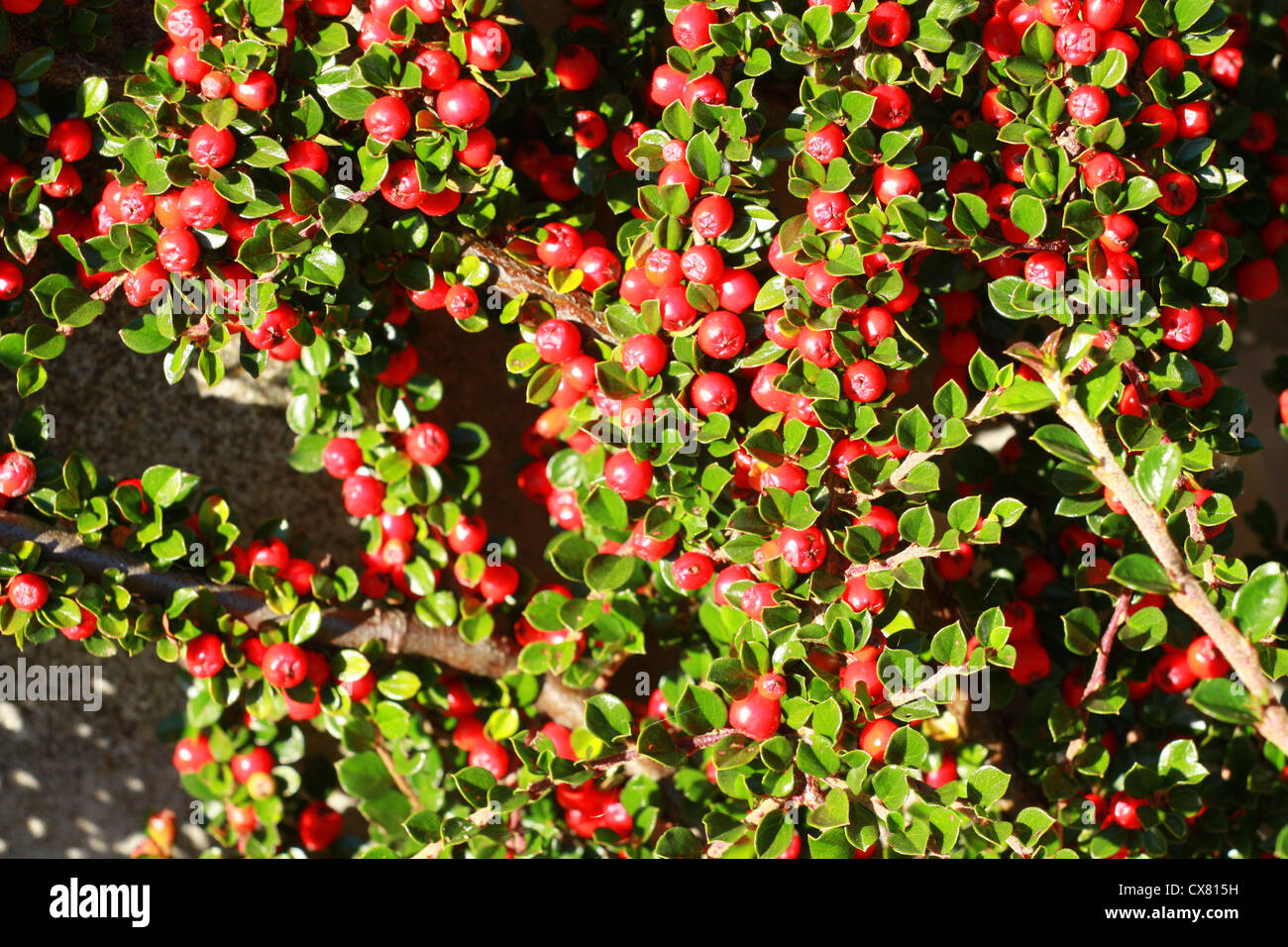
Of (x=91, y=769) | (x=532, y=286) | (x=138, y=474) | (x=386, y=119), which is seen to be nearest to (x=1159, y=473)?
(x=532, y=286)

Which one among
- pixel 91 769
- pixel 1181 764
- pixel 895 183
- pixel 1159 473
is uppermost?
pixel 895 183

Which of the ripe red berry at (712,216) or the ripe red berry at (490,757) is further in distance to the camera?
the ripe red berry at (490,757)

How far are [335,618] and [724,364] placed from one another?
0.74 m

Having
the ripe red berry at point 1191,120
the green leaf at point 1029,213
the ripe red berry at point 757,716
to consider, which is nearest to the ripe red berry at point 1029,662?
the ripe red berry at point 757,716

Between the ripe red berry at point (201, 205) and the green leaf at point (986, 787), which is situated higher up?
the ripe red berry at point (201, 205)

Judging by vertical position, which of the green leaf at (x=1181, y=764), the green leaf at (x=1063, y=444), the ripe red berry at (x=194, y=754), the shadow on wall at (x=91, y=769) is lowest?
the shadow on wall at (x=91, y=769)

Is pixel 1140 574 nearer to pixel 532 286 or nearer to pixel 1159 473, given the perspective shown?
pixel 1159 473

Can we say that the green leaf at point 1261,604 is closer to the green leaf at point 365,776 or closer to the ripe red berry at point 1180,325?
the ripe red berry at point 1180,325

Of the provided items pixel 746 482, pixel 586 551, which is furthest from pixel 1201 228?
pixel 586 551

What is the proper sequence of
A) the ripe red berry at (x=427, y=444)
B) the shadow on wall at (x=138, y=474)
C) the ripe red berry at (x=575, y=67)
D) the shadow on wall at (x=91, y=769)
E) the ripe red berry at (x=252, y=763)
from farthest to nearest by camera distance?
the shadow on wall at (x=91, y=769)
the shadow on wall at (x=138, y=474)
the ripe red berry at (x=252, y=763)
the ripe red berry at (x=427, y=444)
the ripe red berry at (x=575, y=67)

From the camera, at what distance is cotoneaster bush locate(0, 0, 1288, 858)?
124 cm

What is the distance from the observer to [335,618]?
160 cm

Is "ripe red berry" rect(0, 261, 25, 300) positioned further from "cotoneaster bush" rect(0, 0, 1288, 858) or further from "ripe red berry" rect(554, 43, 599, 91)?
"ripe red berry" rect(554, 43, 599, 91)

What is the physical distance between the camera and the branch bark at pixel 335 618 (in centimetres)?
142
